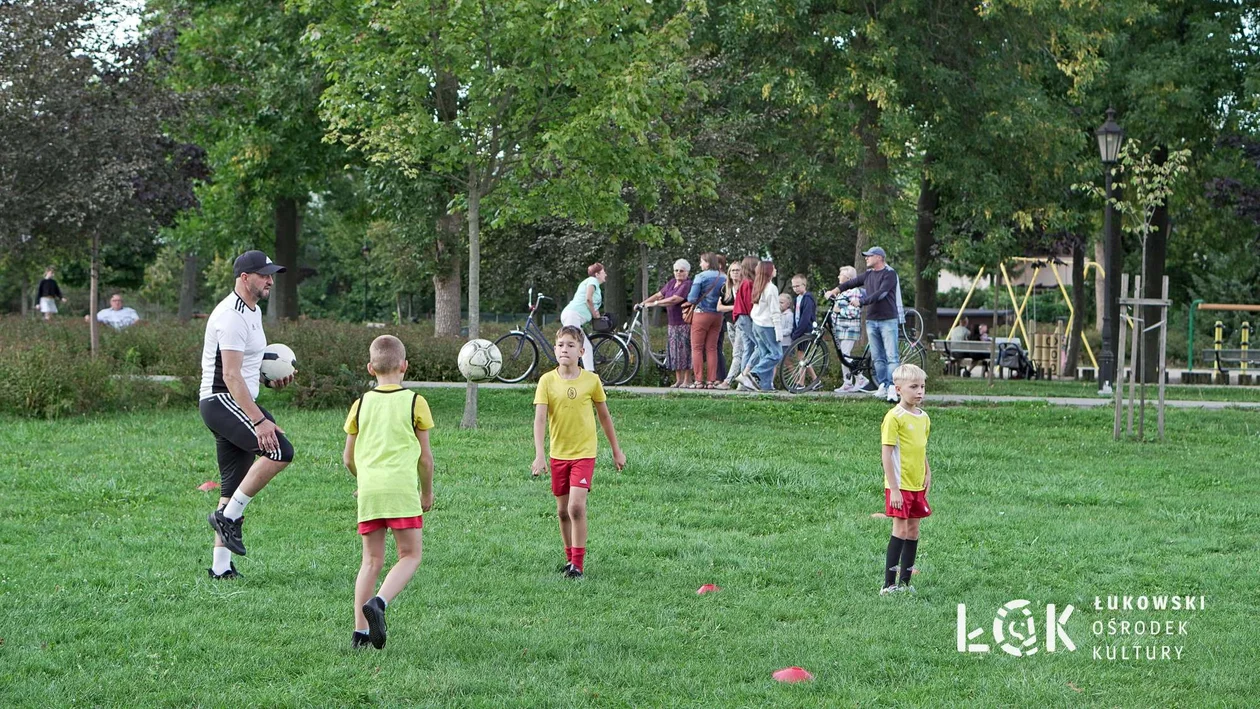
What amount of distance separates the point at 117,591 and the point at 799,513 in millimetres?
4886

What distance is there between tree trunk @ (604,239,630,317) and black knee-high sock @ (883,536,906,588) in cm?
2402

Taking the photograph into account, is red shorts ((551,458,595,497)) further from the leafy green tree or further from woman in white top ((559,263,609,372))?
woman in white top ((559,263,609,372))

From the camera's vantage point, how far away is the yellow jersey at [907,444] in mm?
7230

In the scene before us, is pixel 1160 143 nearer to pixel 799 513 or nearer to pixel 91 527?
pixel 799 513

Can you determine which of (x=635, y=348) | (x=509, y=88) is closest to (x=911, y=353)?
(x=635, y=348)

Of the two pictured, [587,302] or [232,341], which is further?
[587,302]

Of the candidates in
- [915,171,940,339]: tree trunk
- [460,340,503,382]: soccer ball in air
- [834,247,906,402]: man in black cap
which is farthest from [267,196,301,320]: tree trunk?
[460,340,503,382]: soccer ball in air

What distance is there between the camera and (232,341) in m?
7.54

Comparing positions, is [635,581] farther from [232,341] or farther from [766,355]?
[766,355]

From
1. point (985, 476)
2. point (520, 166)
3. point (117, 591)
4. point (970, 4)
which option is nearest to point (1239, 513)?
point (985, 476)

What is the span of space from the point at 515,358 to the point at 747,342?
3.37 meters

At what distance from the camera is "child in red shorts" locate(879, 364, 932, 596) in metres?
7.22

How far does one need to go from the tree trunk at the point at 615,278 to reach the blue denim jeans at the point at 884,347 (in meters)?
13.8

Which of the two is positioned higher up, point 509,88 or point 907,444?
point 509,88
